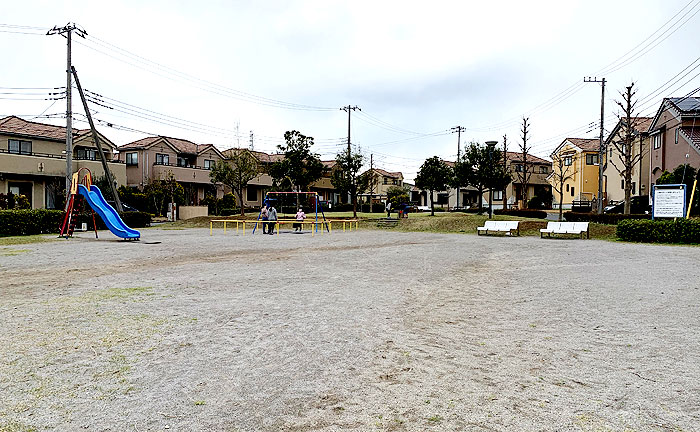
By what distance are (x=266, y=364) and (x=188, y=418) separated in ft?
3.66

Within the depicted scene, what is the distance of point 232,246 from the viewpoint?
16969 millimetres

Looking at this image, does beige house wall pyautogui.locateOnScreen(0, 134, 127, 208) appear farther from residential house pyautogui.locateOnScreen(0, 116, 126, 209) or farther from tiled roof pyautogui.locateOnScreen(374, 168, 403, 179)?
tiled roof pyautogui.locateOnScreen(374, 168, 403, 179)

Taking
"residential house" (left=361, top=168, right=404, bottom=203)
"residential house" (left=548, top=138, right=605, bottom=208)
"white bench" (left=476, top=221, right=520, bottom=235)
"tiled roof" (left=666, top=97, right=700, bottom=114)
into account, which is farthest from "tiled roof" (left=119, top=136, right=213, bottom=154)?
"tiled roof" (left=666, top=97, right=700, bottom=114)

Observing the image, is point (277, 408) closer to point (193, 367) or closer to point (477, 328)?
point (193, 367)

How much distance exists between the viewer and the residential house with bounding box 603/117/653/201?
36.3 m

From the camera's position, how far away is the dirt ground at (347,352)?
3.31m

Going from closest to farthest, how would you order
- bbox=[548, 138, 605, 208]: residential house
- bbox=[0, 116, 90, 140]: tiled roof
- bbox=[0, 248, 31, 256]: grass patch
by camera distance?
bbox=[0, 248, 31, 256]: grass patch, bbox=[0, 116, 90, 140]: tiled roof, bbox=[548, 138, 605, 208]: residential house

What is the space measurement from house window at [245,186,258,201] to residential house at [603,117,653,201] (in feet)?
108

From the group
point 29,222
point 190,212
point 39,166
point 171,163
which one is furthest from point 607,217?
point 171,163

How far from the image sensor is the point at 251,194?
2035 inches

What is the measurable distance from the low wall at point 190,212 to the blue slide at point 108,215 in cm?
1759

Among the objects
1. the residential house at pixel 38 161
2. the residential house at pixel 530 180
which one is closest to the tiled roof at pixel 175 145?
the residential house at pixel 38 161

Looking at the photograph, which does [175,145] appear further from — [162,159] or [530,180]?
[530,180]

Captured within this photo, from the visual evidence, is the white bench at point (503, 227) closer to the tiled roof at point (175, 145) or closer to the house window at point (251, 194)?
the tiled roof at point (175, 145)
